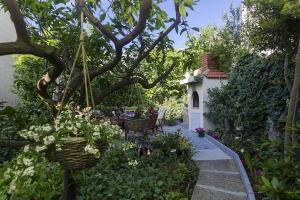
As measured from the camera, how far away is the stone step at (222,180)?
5.31 m

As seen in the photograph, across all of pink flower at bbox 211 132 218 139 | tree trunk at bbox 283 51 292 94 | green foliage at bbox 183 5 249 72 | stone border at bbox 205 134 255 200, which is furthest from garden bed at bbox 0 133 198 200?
green foliage at bbox 183 5 249 72

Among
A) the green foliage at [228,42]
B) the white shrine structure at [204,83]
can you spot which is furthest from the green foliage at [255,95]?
the green foliage at [228,42]

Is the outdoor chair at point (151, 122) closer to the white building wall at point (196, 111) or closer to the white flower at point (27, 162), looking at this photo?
the white flower at point (27, 162)

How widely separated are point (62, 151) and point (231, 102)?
7427mm

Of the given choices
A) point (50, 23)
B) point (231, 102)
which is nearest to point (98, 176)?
point (50, 23)

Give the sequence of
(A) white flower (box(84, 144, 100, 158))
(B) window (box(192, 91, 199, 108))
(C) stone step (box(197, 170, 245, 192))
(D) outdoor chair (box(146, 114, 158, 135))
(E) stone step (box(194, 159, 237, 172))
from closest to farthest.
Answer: (A) white flower (box(84, 144, 100, 158)), (C) stone step (box(197, 170, 245, 192)), (D) outdoor chair (box(146, 114, 158, 135)), (E) stone step (box(194, 159, 237, 172)), (B) window (box(192, 91, 199, 108))

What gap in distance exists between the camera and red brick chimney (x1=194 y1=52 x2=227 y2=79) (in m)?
11.1

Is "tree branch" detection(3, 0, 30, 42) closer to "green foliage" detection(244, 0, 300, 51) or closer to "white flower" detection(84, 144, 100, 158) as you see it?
"white flower" detection(84, 144, 100, 158)

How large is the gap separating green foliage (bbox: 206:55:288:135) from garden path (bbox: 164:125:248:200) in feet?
3.59

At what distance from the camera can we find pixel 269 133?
6828 mm

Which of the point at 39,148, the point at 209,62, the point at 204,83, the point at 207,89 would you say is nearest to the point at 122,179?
the point at 39,148

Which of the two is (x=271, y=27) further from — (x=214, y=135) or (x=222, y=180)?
(x=214, y=135)

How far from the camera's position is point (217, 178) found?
19.0 feet

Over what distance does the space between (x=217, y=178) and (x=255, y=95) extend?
2416 millimetres
